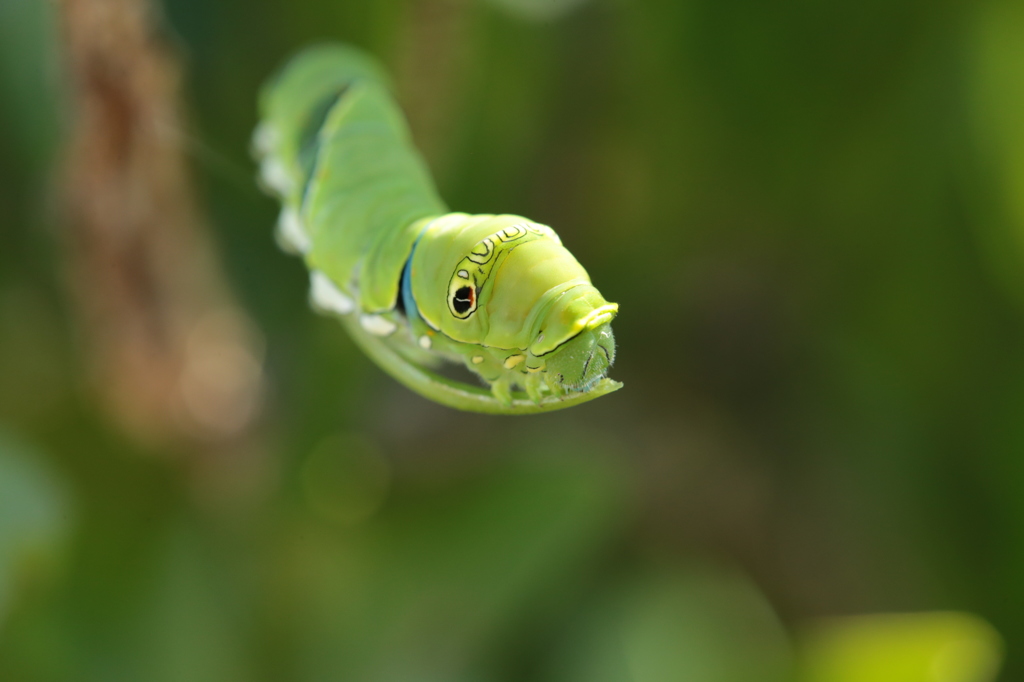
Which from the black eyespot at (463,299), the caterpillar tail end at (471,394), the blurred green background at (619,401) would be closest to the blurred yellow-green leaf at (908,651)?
the blurred green background at (619,401)

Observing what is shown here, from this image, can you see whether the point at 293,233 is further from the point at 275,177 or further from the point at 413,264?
the point at 413,264

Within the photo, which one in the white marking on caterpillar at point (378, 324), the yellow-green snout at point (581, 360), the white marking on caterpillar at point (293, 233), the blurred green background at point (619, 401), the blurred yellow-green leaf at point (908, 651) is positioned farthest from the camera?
the blurred green background at point (619, 401)

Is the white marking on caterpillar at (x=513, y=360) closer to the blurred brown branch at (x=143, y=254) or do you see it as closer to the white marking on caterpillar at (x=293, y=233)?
the white marking on caterpillar at (x=293, y=233)

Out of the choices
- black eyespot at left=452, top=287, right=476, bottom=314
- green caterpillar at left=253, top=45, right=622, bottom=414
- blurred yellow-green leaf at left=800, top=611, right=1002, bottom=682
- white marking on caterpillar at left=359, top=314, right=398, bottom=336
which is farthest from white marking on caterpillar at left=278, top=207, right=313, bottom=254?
blurred yellow-green leaf at left=800, top=611, right=1002, bottom=682

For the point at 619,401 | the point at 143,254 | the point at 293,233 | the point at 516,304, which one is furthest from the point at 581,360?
the point at 619,401

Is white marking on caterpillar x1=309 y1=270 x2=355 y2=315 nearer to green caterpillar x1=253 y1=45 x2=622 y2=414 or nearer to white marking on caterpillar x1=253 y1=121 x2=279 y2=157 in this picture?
green caterpillar x1=253 y1=45 x2=622 y2=414

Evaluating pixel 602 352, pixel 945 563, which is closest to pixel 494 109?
pixel 602 352

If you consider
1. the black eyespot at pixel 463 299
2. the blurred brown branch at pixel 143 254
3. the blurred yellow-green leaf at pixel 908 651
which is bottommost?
the blurred yellow-green leaf at pixel 908 651
